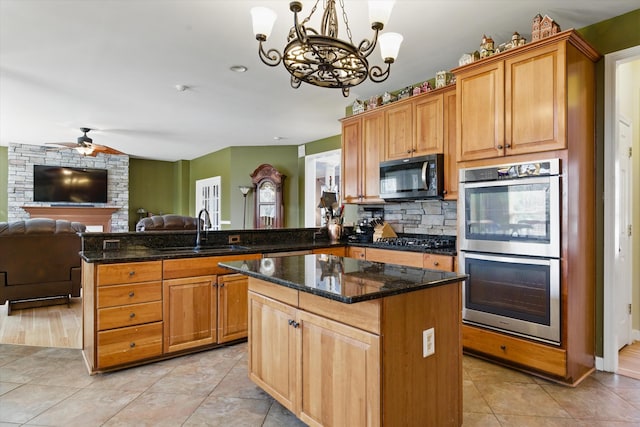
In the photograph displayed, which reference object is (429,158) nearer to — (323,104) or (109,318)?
(323,104)

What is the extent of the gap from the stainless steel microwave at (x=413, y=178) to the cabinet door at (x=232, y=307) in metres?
1.79

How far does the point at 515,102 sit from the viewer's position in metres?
2.70

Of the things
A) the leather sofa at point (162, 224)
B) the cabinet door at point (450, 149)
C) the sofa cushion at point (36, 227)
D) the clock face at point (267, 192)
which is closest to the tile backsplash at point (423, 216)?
the cabinet door at point (450, 149)

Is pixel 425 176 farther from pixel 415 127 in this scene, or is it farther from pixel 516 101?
pixel 516 101

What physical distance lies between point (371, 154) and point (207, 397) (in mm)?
2948

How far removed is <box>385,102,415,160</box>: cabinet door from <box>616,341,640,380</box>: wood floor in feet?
8.02

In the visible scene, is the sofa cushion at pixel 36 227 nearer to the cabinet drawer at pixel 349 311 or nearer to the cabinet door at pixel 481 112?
the cabinet drawer at pixel 349 311

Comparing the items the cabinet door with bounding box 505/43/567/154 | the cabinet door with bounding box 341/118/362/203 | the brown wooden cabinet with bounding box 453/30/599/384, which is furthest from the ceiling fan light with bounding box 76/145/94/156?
the cabinet door with bounding box 505/43/567/154

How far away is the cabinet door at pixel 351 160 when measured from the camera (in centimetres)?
443

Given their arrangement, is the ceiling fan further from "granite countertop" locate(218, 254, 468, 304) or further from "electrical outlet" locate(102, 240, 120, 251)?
"granite countertop" locate(218, 254, 468, 304)

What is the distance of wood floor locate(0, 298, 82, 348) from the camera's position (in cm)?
340

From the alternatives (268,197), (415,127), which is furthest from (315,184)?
(415,127)

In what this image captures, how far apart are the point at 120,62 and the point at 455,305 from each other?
3.64 meters

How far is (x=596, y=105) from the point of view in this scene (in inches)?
110
